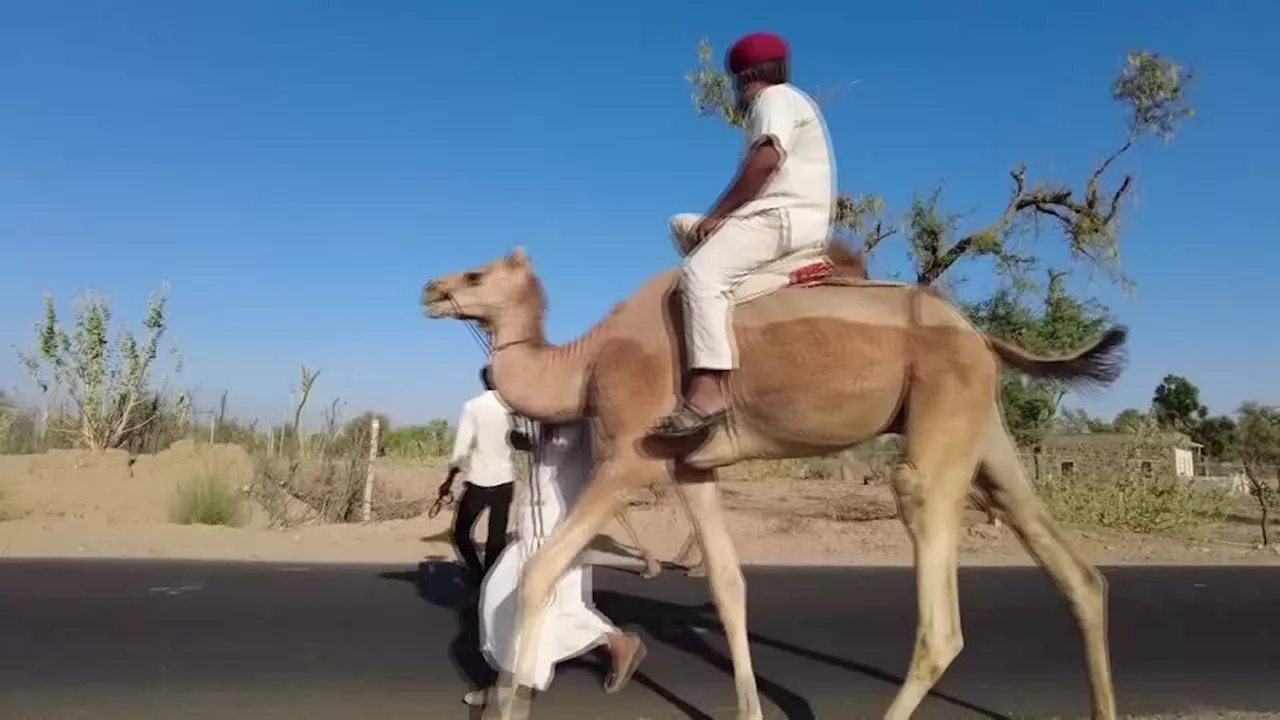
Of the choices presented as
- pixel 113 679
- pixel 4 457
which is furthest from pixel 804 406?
pixel 4 457

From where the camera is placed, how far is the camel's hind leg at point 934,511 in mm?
4309

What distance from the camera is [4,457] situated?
19766 millimetres

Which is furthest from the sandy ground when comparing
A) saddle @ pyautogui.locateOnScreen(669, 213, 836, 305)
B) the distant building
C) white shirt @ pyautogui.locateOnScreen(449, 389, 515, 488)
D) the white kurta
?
saddle @ pyautogui.locateOnScreen(669, 213, 836, 305)

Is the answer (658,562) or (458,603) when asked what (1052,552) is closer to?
(458,603)

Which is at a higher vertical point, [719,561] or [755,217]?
[755,217]

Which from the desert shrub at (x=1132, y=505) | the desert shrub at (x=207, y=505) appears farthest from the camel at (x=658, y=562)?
the desert shrub at (x=1132, y=505)

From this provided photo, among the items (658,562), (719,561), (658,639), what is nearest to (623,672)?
(719,561)

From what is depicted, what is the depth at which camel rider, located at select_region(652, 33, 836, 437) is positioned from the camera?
14.4 feet

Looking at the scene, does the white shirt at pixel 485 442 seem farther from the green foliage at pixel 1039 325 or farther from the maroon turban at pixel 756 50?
the green foliage at pixel 1039 325

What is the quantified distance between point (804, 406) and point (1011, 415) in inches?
999

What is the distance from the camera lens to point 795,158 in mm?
4629

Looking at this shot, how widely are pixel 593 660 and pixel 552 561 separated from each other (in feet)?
9.76

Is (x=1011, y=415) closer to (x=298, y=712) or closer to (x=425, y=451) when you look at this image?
(x=425, y=451)

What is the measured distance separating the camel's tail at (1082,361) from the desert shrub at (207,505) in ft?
50.8
